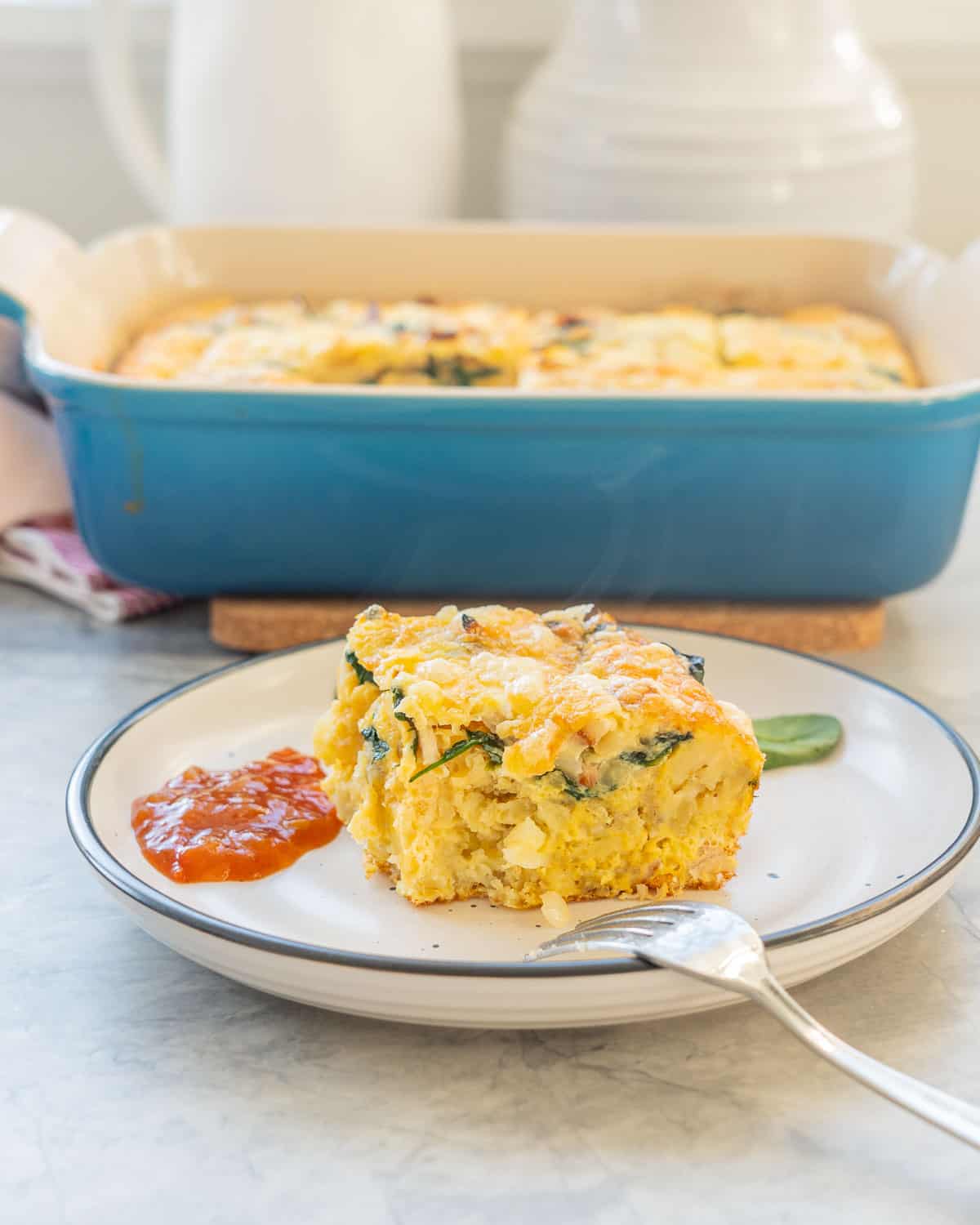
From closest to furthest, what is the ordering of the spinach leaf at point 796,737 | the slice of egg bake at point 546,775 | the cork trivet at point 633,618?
1. the slice of egg bake at point 546,775
2. the spinach leaf at point 796,737
3. the cork trivet at point 633,618

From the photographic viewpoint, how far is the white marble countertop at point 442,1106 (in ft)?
3.15

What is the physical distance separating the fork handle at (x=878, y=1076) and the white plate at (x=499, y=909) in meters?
0.06

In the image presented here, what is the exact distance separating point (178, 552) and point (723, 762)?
31.2 inches

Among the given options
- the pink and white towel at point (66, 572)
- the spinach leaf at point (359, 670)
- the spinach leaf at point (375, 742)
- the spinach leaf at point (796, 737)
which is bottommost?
the pink and white towel at point (66, 572)

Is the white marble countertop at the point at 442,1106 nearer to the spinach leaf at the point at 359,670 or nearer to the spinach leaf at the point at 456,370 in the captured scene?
the spinach leaf at the point at 359,670

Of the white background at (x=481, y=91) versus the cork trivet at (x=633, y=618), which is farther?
the white background at (x=481, y=91)

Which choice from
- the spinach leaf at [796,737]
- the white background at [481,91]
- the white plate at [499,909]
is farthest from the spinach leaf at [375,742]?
the white background at [481,91]

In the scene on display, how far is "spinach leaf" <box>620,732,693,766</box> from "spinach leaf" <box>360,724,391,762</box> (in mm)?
189

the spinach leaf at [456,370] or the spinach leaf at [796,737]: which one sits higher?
the spinach leaf at [456,370]

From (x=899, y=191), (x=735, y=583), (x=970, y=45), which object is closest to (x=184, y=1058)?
(x=735, y=583)

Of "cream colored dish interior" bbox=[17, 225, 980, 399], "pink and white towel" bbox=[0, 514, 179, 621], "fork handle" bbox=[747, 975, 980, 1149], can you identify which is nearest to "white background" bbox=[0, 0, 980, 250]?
"cream colored dish interior" bbox=[17, 225, 980, 399]

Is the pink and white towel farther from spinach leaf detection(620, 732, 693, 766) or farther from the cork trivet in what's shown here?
spinach leaf detection(620, 732, 693, 766)

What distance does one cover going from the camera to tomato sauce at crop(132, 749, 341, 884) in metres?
1.25

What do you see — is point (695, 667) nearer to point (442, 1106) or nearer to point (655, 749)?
point (655, 749)
